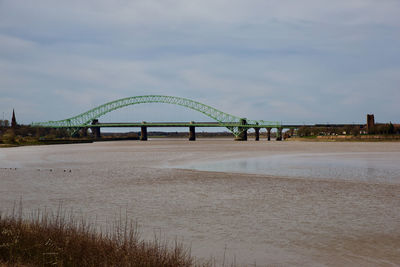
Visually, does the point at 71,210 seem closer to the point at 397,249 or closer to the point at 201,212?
the point at 201,212

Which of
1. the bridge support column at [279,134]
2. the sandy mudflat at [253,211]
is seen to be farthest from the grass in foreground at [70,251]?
the bridge support column at [279,134]

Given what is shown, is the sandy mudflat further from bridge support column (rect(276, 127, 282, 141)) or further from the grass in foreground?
bridge support column (rect(276, 127, 282, 141))

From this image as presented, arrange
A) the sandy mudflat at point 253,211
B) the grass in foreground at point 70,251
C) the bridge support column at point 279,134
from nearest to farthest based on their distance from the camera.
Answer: the grass in foreground at point 70,251, the sandy mudflat at point 253,211, the bridge support column at point 279,134

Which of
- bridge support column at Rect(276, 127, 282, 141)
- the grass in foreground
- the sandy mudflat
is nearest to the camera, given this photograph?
the grass in foreground

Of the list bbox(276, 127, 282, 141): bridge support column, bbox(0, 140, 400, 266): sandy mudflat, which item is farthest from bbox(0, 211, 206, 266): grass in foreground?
bbox(276, 127, 282, 141): bridge support column

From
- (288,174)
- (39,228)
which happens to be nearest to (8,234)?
(39,228)

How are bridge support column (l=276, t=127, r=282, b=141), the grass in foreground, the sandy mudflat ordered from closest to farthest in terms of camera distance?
the grass in foreground
the sandy mudflat
bridge support column (l=276, t=127, r=282, b=141)

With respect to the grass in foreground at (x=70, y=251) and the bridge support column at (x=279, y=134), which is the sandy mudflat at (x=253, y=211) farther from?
the bridge support column at (x=279, y=134)

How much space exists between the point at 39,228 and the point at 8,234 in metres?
0.81

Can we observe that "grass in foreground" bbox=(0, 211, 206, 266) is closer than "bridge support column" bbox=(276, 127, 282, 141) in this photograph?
Yes

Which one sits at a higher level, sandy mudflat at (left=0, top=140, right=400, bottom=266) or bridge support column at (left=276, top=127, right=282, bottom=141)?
bridge support column at (left=276, top=127, right=282, bottom=141)

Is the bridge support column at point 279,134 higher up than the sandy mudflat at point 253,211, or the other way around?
the bridge support column at point 279,134

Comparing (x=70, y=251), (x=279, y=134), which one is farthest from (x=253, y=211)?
(x=279, y=134)

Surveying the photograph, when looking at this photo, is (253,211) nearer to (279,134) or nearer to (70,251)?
(70,251)
